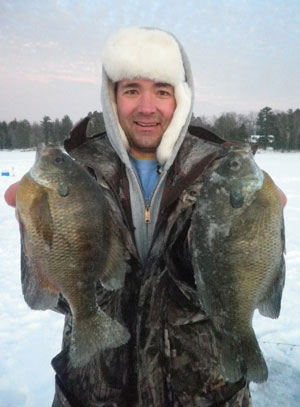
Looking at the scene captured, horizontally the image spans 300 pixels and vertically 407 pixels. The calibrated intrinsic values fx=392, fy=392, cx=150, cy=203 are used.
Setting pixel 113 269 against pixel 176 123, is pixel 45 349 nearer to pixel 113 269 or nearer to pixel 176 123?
pixel 113 269

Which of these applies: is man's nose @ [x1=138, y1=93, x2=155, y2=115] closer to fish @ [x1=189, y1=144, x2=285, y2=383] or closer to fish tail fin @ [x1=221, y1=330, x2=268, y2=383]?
fish @ [x1=189, y1=144, x2=285, y2=383]

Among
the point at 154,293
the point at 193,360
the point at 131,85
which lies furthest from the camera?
the point at 131,85

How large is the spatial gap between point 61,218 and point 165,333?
3.44ft

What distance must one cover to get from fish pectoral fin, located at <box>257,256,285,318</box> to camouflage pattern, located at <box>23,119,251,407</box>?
40 cm

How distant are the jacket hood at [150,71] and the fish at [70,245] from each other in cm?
72

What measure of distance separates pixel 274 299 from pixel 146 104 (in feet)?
4.86

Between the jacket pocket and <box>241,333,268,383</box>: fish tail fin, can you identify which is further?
the jacket pocket

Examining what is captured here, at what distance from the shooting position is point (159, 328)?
235 cm

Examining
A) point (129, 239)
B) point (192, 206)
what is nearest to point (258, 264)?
point (192, 206)

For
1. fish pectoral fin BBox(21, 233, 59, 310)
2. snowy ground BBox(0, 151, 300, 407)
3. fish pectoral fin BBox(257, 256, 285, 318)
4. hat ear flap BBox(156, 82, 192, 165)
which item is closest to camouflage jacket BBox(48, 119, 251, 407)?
hat ear flap BBox(156, 82, 192, 165)

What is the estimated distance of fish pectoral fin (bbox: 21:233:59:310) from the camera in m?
1.91

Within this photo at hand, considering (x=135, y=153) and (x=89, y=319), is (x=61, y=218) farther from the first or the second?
(x=135, y=153)

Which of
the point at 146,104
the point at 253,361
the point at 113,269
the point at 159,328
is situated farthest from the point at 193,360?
the point at 146,104

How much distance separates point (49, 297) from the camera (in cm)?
194
